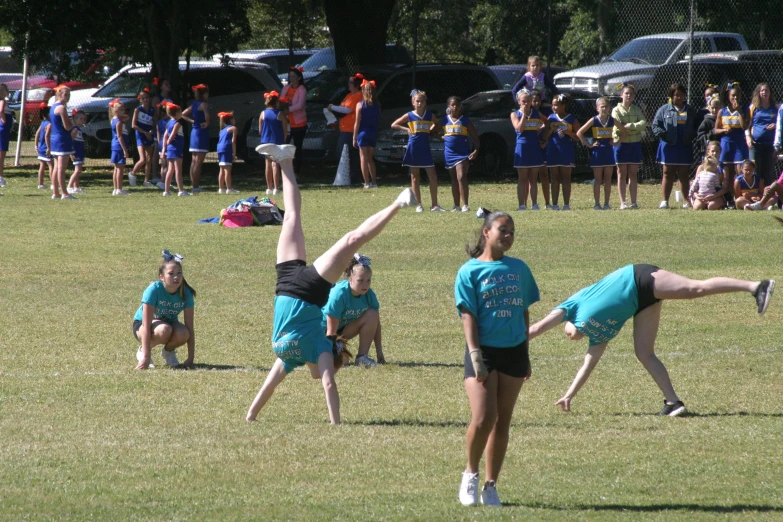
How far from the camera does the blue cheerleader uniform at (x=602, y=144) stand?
1819cm

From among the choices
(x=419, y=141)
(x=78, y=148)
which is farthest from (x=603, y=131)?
(x=78, y=148)

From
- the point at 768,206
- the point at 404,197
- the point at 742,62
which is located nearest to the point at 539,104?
the point at 768,206

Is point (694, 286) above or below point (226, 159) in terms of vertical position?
below

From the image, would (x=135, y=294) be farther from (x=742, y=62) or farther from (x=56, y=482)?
(x=742, y=62)

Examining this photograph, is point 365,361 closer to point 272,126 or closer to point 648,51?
point 272,126

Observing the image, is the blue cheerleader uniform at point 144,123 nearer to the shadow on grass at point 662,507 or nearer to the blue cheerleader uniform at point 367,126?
the blue cheerleader uniform at point 367,126

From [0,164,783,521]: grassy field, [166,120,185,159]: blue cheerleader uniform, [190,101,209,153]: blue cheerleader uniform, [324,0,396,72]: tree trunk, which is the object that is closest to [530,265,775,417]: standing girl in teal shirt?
[0,164,783,521]: grassy field

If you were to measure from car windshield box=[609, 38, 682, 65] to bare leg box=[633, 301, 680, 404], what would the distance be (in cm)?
1887

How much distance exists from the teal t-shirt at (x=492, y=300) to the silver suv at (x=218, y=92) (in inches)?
844

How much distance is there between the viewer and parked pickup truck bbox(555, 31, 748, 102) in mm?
24562

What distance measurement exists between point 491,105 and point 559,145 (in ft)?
17.5

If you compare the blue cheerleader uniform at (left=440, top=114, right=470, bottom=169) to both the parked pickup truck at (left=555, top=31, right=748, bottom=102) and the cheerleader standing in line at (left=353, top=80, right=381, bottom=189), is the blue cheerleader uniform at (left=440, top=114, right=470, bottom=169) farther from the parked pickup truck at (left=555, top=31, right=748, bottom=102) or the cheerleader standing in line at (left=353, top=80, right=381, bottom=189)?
the parked pickup truck at (left=555, top=31, right=748, bottom=102)

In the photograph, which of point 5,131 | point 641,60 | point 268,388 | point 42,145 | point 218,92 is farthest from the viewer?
point 218,92

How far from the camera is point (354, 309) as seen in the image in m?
8.86
